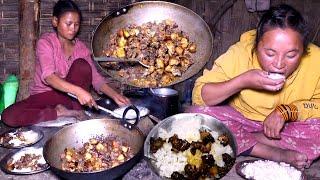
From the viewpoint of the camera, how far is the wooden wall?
5055mm

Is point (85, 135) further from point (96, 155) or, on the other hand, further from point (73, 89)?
point (73, 89)

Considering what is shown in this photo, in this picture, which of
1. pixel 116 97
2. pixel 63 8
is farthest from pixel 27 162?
pixel 63 8

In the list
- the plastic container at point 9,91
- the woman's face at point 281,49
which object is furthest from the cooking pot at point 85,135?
the plastic container at point 9,91

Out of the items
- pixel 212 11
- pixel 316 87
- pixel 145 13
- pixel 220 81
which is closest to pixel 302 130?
pixel 316 87

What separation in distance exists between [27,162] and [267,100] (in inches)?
84.7

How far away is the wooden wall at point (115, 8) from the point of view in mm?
5055

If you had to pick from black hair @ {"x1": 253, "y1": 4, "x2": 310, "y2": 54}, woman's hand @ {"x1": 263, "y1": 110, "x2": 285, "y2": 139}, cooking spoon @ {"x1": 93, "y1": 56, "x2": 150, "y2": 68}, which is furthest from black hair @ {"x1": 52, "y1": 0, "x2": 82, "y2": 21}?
woman's hand @ {"x1": 263, "y1": 110, "x2": 285, "y2": 139}

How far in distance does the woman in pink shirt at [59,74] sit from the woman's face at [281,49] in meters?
1.79

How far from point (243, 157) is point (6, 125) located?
2663 mm

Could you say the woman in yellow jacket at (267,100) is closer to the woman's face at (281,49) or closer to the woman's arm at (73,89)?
the woman's face at (281,49)

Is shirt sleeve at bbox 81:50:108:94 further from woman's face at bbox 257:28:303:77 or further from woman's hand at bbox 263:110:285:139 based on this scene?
woman's face at bbox 257:28:303:77

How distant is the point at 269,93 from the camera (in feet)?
10.6

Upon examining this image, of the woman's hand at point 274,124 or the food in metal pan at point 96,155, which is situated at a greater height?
the woman's hand at point 274,124

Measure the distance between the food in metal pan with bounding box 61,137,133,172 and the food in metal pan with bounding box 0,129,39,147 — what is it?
80 cm
